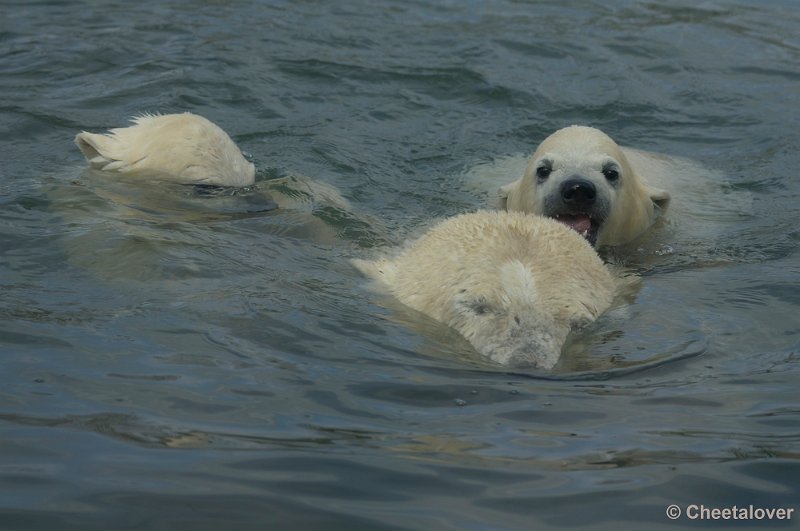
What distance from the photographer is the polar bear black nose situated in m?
7.32

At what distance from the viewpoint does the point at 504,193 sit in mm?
8328

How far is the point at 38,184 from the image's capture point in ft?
25.1

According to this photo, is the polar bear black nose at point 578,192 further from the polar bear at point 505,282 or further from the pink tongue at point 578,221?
the polar bear at point 505,282

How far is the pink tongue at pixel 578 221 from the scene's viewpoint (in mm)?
7488

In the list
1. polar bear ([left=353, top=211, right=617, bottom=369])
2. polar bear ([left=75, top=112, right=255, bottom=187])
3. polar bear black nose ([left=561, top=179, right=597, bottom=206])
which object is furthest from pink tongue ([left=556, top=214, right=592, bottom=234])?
polar bear ([left=75, top=112, right=255, bottom=187])

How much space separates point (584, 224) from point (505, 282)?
225 centimetres

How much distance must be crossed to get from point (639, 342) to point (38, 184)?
4194 millimetres

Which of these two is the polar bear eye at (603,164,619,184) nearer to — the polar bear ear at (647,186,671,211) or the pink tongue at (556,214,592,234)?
the pink tongue at (556,214,592,234)

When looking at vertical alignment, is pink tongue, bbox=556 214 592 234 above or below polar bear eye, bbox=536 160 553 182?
below

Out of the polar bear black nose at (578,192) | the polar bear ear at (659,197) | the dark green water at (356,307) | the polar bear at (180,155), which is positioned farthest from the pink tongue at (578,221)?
the polar bear at (180,155)

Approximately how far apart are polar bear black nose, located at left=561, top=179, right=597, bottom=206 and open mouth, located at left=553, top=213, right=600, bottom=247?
0.49 feet

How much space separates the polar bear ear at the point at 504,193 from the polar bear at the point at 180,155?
1.77m

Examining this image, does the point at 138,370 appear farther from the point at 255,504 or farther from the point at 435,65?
the point at 435,65

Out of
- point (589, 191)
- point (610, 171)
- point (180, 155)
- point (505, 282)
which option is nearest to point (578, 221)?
point (589, 191)
